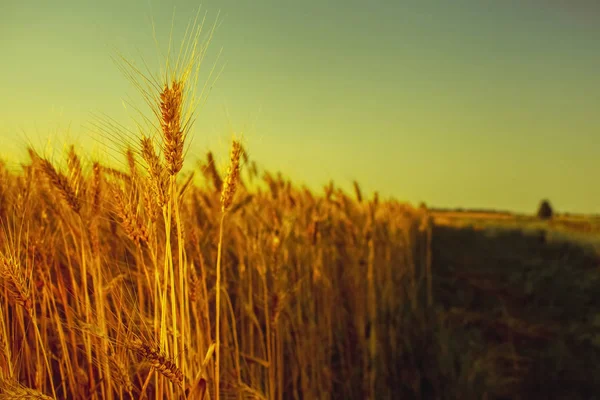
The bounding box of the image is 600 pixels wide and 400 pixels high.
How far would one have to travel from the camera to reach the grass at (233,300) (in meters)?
1.16

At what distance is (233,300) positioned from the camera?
2.66 meters

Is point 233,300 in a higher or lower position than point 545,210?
lower

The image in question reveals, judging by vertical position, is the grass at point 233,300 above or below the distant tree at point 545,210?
below

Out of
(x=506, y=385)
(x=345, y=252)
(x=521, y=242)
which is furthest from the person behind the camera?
(x=521, y=242)

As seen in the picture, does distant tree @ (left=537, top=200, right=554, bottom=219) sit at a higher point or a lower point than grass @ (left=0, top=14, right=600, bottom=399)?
higher

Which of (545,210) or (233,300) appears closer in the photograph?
(233,300)

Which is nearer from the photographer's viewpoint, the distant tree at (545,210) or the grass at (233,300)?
the grass at (233,300)

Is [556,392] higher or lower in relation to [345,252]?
lower

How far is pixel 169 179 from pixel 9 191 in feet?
3.06

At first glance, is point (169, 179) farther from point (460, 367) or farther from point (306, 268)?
point (460, 367)

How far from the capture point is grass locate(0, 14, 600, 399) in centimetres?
116

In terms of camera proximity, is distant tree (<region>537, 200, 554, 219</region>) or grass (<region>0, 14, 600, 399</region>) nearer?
grass (<region>0, 14, 600, 399</region>)

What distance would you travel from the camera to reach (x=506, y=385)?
369cm

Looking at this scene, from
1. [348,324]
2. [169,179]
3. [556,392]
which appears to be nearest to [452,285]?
[556,392]
